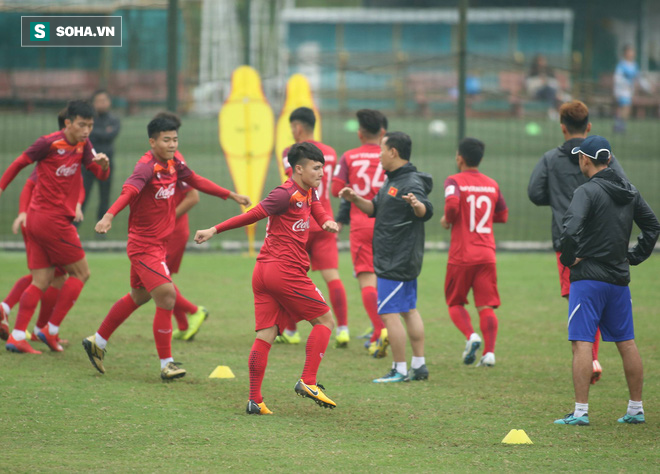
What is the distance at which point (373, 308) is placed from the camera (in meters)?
7.76

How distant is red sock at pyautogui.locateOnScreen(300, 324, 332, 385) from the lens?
5.73 meters

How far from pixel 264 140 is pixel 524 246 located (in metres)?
4.19

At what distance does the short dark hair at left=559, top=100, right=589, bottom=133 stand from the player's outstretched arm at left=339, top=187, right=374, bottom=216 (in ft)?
5.27

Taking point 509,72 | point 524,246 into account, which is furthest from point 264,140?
point 509,72

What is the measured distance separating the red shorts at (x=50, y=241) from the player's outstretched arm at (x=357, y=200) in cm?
240

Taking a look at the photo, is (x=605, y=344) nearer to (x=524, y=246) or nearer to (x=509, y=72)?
(x=524, y=246)

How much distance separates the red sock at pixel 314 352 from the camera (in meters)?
5.73

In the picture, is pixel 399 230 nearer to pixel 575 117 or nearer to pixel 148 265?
pixel 575 117

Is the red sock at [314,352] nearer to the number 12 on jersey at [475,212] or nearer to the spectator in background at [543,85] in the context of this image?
the number 12 on jersey at [475,212]

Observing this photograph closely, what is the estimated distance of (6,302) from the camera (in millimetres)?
7820

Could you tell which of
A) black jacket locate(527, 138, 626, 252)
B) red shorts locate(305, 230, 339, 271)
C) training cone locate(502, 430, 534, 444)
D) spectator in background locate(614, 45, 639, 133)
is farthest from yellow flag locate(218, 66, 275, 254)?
spectator in background locate(614, 45, 639, 133)

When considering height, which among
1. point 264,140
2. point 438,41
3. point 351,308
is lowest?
point 351,308

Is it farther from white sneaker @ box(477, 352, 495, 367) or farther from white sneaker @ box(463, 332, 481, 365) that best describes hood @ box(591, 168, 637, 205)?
white sneaker @ box(477, 352, 495, 367)

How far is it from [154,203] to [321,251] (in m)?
1.87
